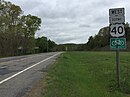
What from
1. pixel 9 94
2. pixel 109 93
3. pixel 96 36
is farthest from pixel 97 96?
pixel 96 36

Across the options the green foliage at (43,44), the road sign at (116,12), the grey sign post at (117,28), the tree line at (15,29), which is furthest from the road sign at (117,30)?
the green foliage at (43,44)

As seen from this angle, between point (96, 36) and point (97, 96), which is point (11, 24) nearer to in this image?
point (97, 96)

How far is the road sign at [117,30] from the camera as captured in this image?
11.1 meters

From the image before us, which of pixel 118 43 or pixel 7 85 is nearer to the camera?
pixel 118 43

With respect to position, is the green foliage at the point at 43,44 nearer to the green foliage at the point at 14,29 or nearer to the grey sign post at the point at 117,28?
the green foliage at the point at 14,29

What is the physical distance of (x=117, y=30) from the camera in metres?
11.2

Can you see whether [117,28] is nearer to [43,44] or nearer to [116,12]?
[116,12]

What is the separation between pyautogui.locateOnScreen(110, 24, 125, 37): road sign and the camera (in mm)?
11141

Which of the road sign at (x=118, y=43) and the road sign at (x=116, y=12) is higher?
the road sign at (x=116, y=12)

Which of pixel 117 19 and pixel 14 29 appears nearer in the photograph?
pixel 117 19

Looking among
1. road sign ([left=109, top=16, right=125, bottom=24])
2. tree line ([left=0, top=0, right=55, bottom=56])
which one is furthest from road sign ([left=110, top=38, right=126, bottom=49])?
tree line ([left=0, top=0, right=55, bottom=56])

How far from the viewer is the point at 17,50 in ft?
274

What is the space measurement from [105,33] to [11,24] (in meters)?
74.6

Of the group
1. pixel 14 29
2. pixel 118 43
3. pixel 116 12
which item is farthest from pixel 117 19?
pixel 14 29
